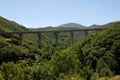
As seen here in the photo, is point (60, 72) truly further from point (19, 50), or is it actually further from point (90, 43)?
point (19, 50)

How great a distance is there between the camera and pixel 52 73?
60.7 metres

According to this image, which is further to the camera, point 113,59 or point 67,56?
point 113,59

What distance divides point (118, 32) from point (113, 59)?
66.6 feet

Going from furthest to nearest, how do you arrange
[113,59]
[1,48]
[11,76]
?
1. [1,48]
2. [113,59]
3. [11,76]

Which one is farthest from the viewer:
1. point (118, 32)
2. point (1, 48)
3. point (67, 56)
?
point (1, 48)

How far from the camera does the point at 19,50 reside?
13900cm

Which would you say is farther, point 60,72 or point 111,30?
point 111,30

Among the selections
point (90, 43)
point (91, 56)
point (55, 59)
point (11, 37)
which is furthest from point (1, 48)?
point (55, 59)

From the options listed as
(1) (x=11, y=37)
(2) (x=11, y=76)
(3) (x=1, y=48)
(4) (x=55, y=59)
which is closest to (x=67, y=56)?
(4) (x=55, y=59)

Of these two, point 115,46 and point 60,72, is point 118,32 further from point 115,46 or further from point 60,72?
point 60,72

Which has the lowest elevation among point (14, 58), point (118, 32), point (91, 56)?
point (14, 58)

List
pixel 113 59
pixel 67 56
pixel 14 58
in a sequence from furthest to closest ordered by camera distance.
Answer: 1. pixel 14 58
2. pixel 113 59
3. pixel 67 56

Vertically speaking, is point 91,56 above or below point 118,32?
below

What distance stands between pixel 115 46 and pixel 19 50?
7144cm
